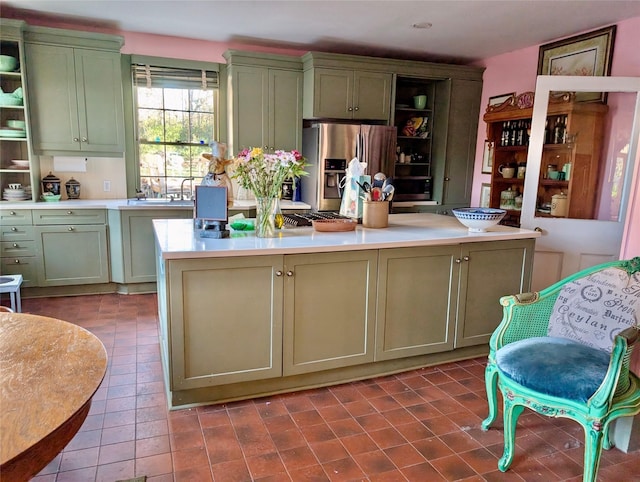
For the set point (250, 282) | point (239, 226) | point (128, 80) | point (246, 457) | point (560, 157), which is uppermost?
point (128, 80)

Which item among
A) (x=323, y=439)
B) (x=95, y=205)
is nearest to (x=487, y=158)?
(x=323, y=439)

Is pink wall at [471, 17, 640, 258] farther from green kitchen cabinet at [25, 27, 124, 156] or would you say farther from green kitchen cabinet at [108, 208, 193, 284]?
green kitchen cabinet at [25, 27, 124, 156]

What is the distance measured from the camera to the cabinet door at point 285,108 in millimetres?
4660

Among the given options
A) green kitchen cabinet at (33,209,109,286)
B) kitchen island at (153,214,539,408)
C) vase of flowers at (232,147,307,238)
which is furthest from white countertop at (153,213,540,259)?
green kitchen cabinet at (33,209,109,286)

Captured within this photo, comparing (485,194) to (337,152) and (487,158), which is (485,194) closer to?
(487,158)

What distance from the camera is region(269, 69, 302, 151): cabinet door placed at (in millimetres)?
4660

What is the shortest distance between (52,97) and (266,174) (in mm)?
2705

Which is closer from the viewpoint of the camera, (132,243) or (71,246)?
(71,246)

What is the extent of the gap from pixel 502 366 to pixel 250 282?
4.12 ft

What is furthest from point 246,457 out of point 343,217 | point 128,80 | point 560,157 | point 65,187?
point 128,80

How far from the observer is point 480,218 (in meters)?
2.85

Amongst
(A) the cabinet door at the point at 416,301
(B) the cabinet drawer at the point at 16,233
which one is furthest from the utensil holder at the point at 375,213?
(B) the cabinet drawer at the point at 16,233

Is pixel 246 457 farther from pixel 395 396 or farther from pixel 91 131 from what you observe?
pixel 91 131

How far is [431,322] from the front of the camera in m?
2.84
